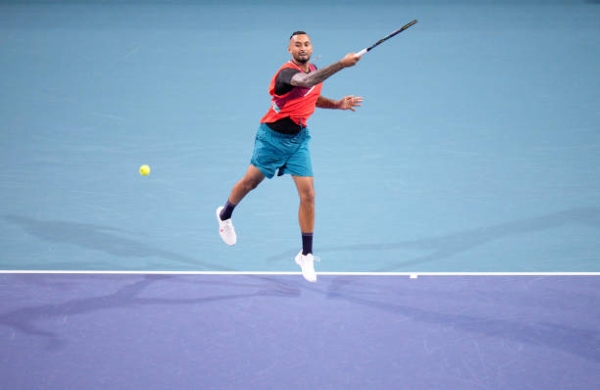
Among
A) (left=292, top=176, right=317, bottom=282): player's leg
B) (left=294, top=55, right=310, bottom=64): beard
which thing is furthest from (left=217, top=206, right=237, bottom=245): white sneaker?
(left=294, top=55, right=310, bottom=64): beard

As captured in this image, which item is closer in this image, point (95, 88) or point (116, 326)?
point (116, 326)

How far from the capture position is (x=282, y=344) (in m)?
5.94

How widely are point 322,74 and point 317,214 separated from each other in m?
3.01

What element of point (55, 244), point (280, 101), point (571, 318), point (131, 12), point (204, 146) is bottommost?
point (571, 318)

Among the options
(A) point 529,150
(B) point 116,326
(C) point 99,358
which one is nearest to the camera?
(C) point 99,358

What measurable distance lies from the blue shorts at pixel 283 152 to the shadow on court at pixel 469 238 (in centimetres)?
127

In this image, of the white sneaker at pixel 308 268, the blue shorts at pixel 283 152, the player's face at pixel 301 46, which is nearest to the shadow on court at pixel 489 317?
the white sneaker at pixel 308 268

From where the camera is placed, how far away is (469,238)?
7902mm

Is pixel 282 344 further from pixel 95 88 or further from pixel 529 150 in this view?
pixel 95 88

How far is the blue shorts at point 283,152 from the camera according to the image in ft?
21.2

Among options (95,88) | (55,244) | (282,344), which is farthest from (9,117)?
(282,344)

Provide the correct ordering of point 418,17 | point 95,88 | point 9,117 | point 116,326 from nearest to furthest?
point 116,326 < point 9,117 < point 95,88 < point 418,17

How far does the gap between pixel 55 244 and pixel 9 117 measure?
12.3 ft

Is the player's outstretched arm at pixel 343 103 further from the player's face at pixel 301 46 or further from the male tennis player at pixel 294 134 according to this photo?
the player's face at pixel 301 46
